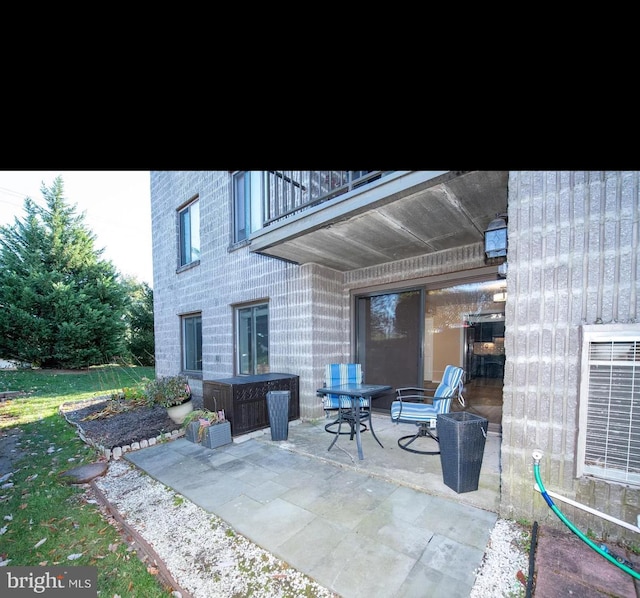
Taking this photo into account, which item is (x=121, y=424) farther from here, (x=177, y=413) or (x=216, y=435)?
(x=216, y=435)

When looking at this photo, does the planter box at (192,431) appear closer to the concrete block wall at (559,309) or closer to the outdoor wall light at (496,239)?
the concrete block wall at (559,309)

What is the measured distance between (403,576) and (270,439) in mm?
2672

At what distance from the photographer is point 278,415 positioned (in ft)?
13.1

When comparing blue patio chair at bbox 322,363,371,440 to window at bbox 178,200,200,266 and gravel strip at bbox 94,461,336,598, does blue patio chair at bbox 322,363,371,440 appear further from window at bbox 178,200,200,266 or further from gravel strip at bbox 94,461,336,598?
window at bbox 178,200,200,266

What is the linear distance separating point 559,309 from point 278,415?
3329mm

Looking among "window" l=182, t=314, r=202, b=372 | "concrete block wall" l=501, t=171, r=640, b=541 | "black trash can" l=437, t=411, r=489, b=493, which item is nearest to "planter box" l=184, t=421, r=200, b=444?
"black trash can" l=437, t=411, r=489, b=493

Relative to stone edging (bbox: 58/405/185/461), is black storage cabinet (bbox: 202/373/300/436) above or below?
above

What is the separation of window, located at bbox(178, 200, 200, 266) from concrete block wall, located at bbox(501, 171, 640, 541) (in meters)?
7.17

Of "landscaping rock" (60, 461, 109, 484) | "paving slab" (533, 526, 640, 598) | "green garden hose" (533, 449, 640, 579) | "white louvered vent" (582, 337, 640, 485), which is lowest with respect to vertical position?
"landscaping rock" (60, 461, 109, 484)

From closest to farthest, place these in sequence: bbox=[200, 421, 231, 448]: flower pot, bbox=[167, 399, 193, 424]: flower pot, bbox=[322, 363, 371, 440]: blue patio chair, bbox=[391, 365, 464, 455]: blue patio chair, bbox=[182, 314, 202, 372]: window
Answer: bbox=[391, 365, 464, 455]: blue patio chair < bbox=[200, 421, 231, 448]: flower pot < bbox=[322, 363, 371, 440]: blue patio chair < bbox=[167, 399, 193, 424]: flower pot < bbox=[182, 314, 202, 372]: window

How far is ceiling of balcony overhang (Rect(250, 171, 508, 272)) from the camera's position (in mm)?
2533

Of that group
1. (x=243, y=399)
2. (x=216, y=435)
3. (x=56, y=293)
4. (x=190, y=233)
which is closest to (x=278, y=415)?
(x=243, y=399)
